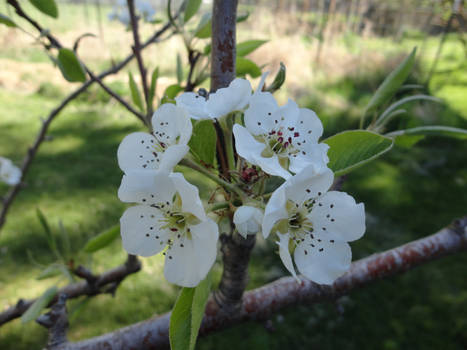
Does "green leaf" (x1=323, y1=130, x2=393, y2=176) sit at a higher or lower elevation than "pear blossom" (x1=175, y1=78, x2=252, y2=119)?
lower

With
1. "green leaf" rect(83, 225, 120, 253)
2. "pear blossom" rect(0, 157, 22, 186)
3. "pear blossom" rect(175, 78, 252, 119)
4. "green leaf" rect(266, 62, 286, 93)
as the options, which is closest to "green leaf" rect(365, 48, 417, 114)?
"green leaf" rect(266, 62, 286, 93)

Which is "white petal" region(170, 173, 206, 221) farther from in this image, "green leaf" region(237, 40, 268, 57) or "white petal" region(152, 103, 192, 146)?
"green leaf" region(237, 40, 268, 57)

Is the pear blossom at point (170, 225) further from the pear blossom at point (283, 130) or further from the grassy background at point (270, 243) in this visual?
the grassy background at point (270, 243)

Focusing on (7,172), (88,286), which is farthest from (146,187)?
(7,172)

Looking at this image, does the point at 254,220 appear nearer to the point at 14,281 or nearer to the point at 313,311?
the point at 313,311

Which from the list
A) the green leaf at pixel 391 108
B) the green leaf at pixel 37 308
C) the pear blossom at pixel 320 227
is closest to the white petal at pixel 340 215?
the pear blossom at pixel 320 227

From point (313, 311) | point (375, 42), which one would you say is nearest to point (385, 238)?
point (313, 311)

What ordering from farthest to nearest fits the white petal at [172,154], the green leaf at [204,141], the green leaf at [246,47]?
1. the green leaf at [246,47]
2. the green leaf at [204,141]
3. the white petal at [172,154]
